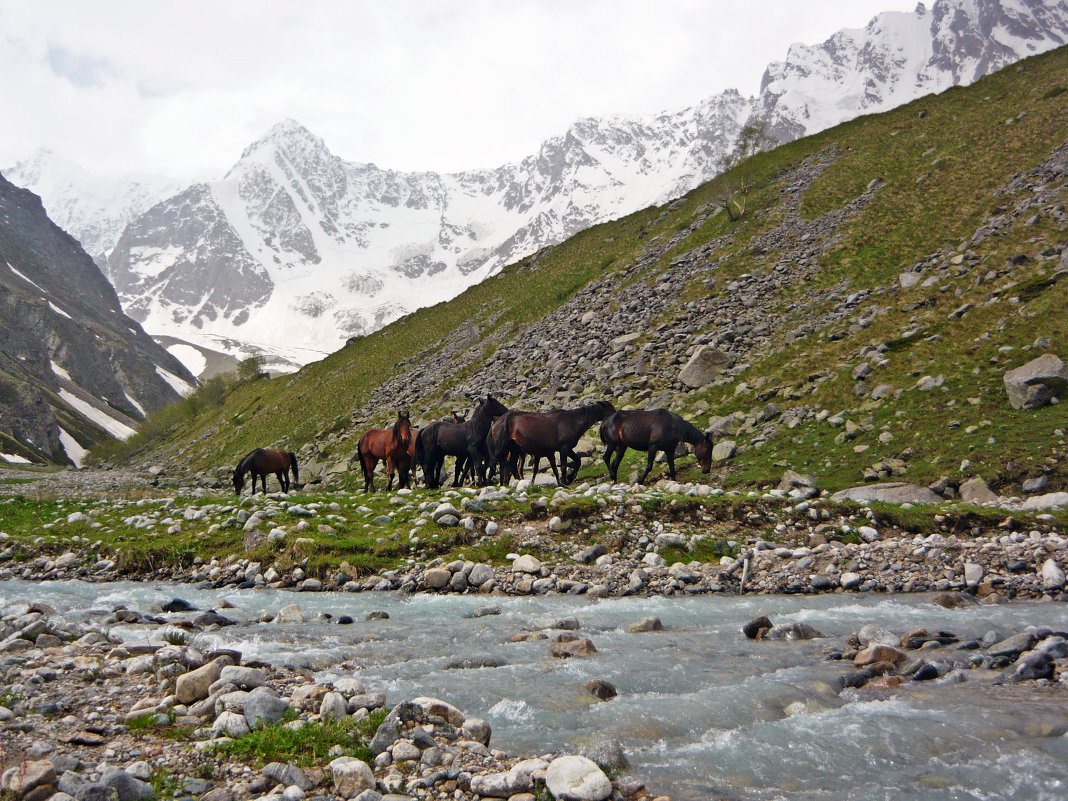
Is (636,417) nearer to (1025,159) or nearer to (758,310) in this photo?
(758,310)

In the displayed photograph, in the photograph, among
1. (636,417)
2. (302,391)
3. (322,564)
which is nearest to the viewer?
(322,564)

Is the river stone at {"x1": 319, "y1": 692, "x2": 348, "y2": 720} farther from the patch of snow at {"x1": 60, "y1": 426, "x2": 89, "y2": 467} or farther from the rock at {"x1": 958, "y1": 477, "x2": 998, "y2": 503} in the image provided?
the patch of snow at {"x1": 60, "y1": 426, "x2": 89, "y2": 467}

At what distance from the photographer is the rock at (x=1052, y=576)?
1298cm

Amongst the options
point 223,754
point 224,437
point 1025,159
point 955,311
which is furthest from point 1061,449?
point 224,437

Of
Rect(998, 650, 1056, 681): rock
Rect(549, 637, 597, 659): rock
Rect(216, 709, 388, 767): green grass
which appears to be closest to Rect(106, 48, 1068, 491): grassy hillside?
Rect(998, 650, 1056, 681): rock

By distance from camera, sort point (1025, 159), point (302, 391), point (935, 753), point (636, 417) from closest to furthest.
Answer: point (935, 753), point (636, 417), point (1025, 159), point (302, 391)

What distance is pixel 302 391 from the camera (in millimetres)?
72688

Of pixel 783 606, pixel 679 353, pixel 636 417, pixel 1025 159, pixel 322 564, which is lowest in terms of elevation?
pixel 783 606

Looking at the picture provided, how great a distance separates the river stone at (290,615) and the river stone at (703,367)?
1017 inches

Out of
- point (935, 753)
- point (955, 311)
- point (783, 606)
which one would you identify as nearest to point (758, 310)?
point (955, 311)

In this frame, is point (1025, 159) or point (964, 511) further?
point (1025, 159)

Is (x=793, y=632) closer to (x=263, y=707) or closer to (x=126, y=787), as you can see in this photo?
(x=263, y=707)

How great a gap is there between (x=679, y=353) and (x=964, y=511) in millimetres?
21934

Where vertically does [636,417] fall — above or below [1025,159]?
below
